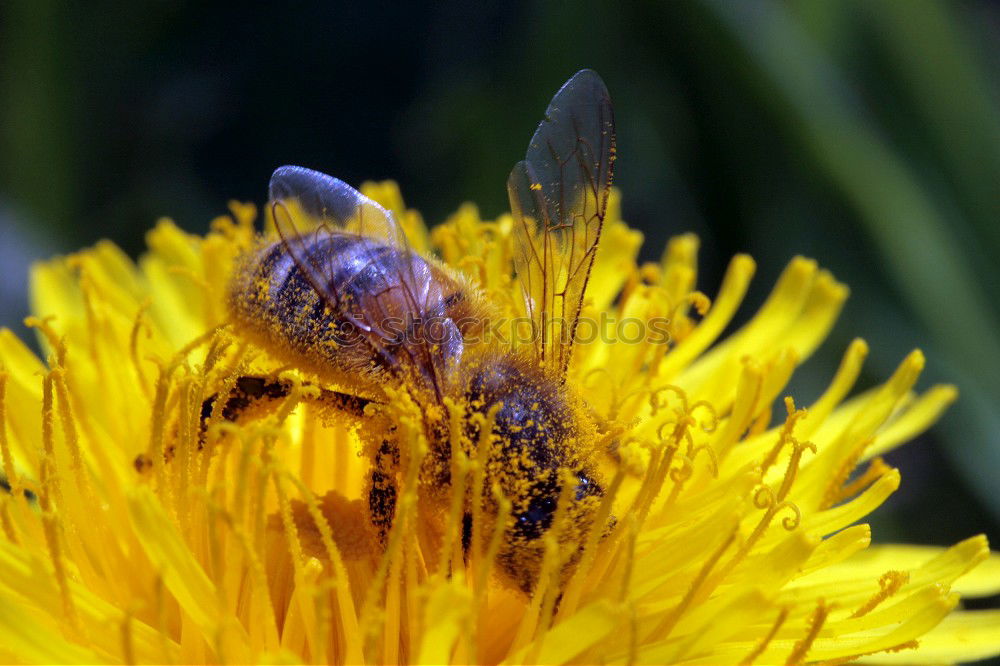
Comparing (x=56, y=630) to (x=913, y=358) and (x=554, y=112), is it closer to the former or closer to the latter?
(x=554, y=112)

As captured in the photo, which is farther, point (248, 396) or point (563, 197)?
point (563, 197)

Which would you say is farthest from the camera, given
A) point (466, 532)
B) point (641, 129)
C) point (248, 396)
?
point (641, 129)

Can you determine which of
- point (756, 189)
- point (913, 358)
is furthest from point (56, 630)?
point (756, 189)

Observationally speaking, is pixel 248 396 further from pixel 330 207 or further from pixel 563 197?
pixel 563 197

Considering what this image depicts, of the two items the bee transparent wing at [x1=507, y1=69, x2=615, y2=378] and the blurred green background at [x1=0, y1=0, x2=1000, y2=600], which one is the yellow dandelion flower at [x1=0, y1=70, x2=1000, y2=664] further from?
the blurred green background at [x1=0, y1=0, x2=1000, y2=600]

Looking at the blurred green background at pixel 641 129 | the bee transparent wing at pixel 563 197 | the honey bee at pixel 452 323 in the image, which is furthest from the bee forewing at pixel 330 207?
the blurred green background at pixel 641 129

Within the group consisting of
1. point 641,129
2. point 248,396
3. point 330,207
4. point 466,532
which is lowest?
point 466,532

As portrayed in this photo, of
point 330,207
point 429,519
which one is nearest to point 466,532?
point 429,519

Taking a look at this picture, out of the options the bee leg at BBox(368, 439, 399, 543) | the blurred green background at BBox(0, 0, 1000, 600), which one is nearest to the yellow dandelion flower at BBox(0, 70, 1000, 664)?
the bee leg at BBox(368, 439, 399, 543)
